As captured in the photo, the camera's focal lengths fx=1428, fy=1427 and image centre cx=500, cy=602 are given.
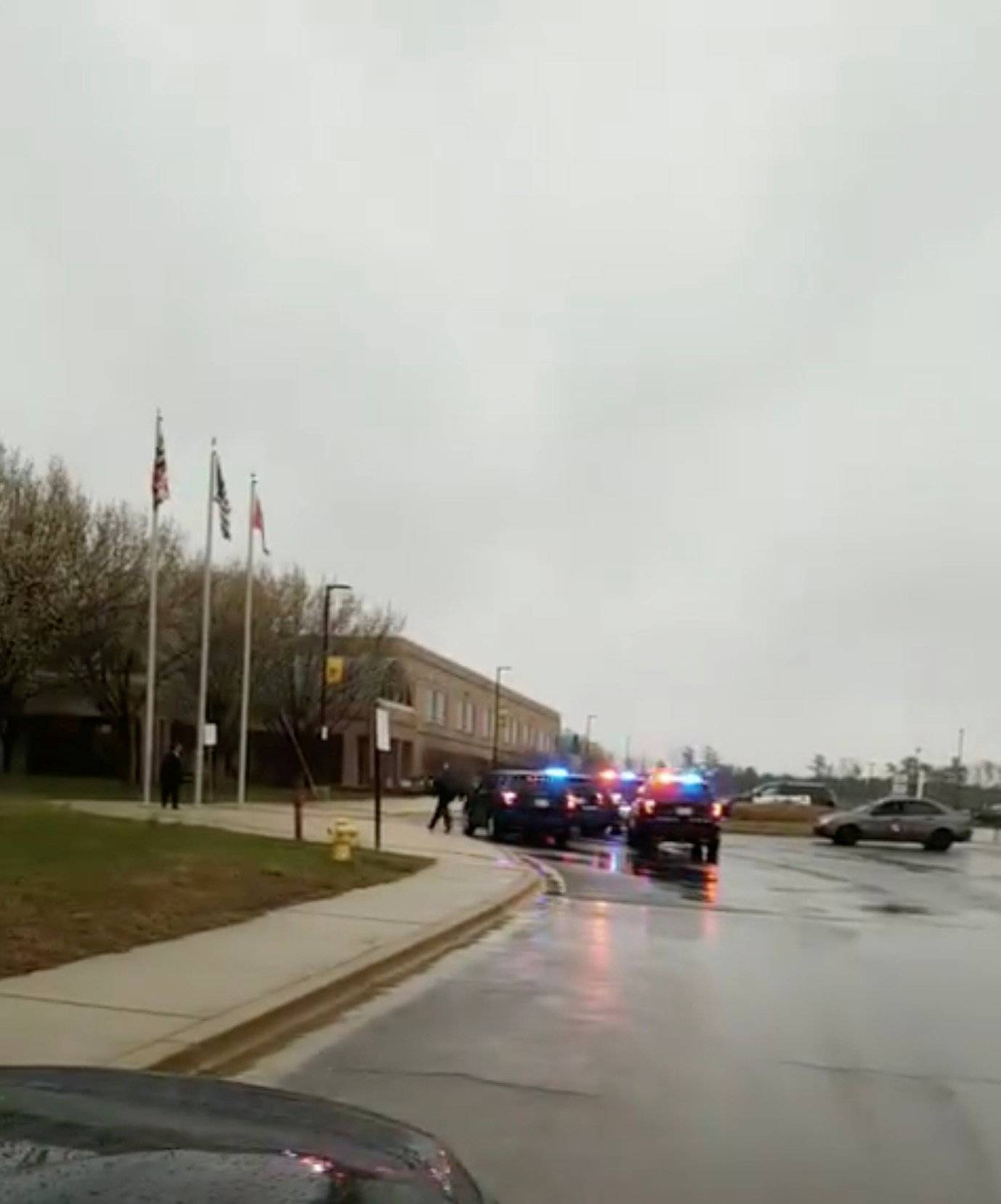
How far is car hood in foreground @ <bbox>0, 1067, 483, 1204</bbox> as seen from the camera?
2.84 m

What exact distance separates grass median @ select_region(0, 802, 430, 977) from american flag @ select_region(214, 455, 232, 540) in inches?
574

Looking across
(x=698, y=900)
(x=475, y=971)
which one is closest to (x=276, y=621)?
A: (x=698, y=900)

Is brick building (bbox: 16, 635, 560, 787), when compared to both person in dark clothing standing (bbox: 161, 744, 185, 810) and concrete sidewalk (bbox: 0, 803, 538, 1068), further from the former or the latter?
concrete sidewalk (bbox: 0, 803, 538, 1068)

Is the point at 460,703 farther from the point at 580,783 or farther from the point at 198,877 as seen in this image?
the point at 198,877

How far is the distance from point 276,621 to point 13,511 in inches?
667

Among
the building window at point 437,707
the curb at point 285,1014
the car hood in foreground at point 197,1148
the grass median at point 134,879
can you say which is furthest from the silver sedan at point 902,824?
the building window at point 437,707

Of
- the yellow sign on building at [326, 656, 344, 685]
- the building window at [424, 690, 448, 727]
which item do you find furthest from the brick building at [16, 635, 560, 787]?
the yellow sign on building at [326, 656, 344, 685]

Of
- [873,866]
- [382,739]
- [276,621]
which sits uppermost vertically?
[276,621]

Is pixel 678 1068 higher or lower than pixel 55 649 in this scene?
lower

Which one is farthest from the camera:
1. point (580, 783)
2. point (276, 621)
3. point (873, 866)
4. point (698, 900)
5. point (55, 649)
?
point (276, 621)

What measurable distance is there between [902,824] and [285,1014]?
35.5 meters

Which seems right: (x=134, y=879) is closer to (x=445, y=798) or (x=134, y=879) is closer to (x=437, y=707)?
(x=445, y=798)

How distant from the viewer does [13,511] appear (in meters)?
43.2

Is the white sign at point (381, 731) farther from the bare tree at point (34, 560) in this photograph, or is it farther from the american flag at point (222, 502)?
the bare tree at point (34, 560)
